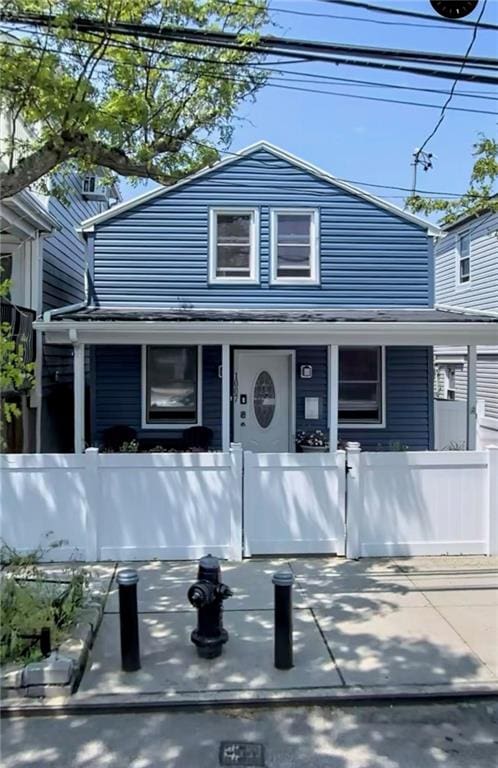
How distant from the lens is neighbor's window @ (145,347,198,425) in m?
9.77

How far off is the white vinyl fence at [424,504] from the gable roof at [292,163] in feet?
19.1

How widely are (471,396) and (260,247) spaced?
4.34m

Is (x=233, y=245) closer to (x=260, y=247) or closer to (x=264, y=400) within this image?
(x=260, y=247)

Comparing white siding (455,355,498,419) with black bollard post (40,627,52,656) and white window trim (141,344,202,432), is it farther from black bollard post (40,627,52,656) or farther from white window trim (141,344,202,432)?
black bollard post (40,627,52,656)

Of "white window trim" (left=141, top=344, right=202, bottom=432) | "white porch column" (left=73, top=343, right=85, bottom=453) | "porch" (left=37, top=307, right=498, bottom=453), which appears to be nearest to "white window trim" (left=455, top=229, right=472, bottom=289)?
"porch" (left=37, top=307, right=498, bottom=453)

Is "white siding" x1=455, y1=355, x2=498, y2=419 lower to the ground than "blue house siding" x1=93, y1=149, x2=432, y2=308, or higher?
lower

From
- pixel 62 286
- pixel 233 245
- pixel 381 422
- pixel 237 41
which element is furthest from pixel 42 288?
pixel 381 422

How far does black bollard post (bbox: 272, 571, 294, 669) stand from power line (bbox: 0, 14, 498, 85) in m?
4.95

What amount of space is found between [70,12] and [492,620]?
19.7 ft

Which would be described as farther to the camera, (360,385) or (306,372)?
(360,385)

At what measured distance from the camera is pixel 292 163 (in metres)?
10.0

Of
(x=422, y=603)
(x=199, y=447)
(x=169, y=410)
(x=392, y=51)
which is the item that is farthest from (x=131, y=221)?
(x=422, y=603)

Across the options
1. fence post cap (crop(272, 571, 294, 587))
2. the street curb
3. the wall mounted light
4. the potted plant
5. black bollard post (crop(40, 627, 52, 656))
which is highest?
the wall mounted light

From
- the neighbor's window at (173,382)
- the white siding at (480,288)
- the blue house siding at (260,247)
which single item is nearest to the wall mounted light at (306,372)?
the blue house siding at (260,247)
